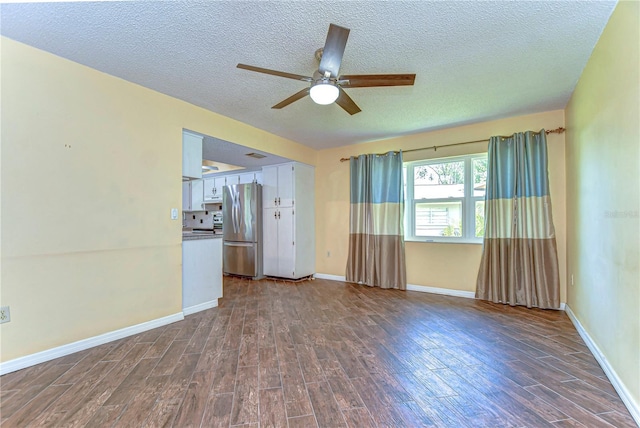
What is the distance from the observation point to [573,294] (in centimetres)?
303

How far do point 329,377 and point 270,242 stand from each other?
348 cm

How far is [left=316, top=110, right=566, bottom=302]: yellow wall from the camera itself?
11.4ft

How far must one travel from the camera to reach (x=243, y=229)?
538 centimetres

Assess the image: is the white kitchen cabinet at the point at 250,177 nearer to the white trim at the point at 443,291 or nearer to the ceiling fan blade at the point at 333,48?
the white trim at the point at 443,291

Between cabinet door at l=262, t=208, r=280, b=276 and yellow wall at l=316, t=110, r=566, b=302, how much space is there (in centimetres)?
83

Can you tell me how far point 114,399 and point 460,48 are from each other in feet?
11.2

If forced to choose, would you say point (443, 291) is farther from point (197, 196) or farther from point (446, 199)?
point (197, 196)

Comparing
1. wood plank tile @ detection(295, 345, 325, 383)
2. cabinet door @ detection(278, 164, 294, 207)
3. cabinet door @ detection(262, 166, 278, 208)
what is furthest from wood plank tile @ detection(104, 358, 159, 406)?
cabinet door @ detection(262, 166, 278, 208)

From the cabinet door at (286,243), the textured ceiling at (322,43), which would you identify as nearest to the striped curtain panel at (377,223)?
the cabinet door at (286,243)

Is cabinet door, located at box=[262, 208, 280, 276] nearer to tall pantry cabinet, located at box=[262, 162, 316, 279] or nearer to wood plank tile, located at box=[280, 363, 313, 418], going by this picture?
tall pantry cabinet, located at box=[262, 162, 316, 279]

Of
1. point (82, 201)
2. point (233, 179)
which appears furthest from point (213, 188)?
point (82, 201)

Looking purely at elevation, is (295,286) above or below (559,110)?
below

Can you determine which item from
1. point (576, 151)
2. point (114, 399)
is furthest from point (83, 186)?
point (576, 151)

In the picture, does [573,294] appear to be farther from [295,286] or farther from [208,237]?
[208,237]
